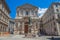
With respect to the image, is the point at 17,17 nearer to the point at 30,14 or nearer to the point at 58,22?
the point at 30,14

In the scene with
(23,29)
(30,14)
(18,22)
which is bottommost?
(23,29)

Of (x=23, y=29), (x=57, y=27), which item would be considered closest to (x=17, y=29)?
(x=23, y=29)

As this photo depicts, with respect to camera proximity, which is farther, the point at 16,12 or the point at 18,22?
the point at 16,12

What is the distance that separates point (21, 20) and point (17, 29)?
142 inches

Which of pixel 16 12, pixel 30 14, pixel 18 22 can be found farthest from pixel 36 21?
pixel 16 12

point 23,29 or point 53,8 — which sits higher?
point 53,8

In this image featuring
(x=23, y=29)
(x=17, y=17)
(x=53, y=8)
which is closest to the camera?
(x=53, y=8)

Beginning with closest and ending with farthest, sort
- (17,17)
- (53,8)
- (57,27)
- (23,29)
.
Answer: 1. (57,27)
2. (53,8)
3. (23,29)
4. (17,17)

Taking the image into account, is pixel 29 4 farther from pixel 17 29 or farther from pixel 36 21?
pixel 17 29

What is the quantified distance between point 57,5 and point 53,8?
1.85m

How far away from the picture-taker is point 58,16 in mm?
32156

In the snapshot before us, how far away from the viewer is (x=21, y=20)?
36.7 meters

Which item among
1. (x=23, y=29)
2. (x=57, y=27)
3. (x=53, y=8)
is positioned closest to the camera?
(x=57, y=27)

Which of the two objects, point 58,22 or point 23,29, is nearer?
point 58,22
